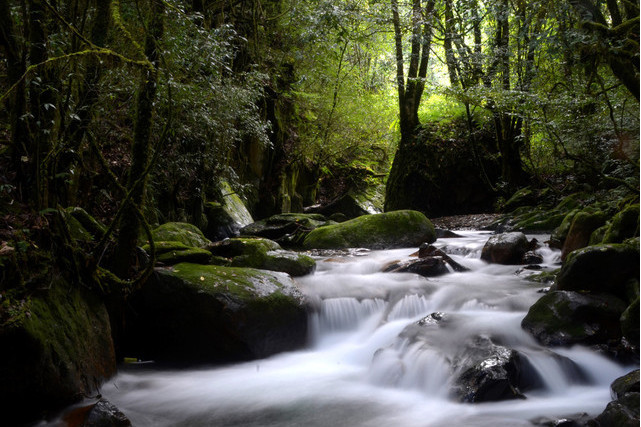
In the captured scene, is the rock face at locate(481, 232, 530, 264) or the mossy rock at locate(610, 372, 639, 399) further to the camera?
the rock face at locate(481, 232, 530, 264)

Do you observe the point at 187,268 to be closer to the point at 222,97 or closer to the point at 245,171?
the point at 222,97

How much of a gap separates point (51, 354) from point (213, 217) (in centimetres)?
811

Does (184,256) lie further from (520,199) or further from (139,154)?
(520,199)

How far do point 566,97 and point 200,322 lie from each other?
A: 24.6 feet

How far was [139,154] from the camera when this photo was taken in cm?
436

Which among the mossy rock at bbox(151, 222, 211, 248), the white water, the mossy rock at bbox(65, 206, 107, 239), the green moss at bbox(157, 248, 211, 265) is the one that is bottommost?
the white water

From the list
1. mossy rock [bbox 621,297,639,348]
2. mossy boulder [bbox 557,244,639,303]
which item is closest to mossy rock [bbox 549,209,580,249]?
mossy boulder [bbox 557,244,639,303]

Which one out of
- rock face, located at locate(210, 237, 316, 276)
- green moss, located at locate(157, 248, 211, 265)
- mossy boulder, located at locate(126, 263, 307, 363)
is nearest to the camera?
mossy boulder, located at locate(126, 263, 307, 363)

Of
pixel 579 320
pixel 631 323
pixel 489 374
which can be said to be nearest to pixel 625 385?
pixel 631 323

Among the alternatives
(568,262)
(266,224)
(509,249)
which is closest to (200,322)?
(568,262)

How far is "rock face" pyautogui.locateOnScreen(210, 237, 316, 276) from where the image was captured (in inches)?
261

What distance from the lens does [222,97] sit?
864 centimetres

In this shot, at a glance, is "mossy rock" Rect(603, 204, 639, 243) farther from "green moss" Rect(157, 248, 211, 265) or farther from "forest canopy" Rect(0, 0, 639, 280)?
"green moss" Rect(157, 248, 211, 265)

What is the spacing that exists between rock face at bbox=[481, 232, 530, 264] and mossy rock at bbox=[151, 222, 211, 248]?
199 inches
